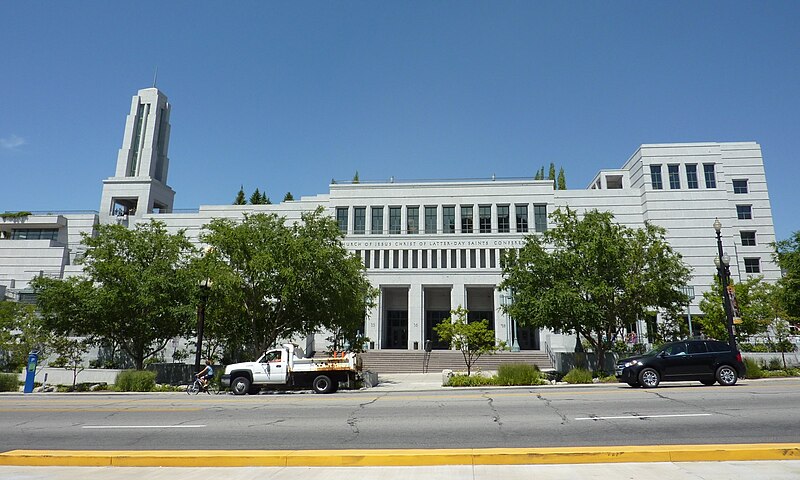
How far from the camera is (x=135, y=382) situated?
23.5m

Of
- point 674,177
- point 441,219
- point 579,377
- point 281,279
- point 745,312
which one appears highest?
point 674,177

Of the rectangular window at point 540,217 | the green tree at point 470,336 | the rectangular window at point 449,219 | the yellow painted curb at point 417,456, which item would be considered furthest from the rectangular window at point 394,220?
the yellow painted curb at point 417,456

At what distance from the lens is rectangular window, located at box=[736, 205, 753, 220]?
5141 cm

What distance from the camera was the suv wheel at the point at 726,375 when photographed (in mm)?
17812

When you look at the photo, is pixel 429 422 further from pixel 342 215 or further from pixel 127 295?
pixel 342 215

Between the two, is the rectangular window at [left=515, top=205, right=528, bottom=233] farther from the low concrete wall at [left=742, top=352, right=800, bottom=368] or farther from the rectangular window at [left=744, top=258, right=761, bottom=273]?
the low concrete wall at [left=742, top=352, right=800, bottom=368]

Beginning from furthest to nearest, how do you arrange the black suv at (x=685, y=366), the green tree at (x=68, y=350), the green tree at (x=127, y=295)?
1. the green tree at (x=68, y=350)
2. the green tree at (x=127, y=295)
3. the black suv at (x=685, y=366)

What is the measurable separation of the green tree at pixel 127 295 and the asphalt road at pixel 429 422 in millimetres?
11013

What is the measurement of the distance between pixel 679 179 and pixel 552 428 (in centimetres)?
5030

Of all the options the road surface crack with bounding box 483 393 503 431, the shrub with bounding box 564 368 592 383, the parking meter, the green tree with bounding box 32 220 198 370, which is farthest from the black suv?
the parking meter

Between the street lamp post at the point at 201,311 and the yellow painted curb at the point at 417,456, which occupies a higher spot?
the street lamp post at the point at 201,311

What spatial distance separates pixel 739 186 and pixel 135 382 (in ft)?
192

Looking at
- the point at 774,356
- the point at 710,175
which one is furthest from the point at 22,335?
the point at 710,175

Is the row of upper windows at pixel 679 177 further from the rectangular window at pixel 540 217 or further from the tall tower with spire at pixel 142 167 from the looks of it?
the tall tower with spire at pixel 142 167
